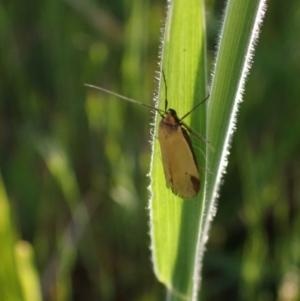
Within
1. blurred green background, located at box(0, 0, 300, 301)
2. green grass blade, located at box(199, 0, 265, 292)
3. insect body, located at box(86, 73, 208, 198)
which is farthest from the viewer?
blurred green background, located at box(0, 0, 300, 301)

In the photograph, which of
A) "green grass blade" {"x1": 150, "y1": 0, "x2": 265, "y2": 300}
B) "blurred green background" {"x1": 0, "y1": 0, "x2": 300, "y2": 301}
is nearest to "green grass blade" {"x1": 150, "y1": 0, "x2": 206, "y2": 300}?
"green grass blade" {"x1": 150, "y1": 0, "x2": 265, "y2": 300}

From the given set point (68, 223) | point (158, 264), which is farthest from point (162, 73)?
point (68, 223)

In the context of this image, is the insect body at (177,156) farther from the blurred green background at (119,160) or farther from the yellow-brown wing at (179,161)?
the blurred green background at (119,160)

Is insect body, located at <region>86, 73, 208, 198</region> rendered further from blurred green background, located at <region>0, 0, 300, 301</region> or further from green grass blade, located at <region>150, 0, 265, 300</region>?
blurred green background, located at <region>0, 0, 300, 301</region>

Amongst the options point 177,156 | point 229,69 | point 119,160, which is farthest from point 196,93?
point 119,160

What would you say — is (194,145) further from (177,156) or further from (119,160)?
(119,160)

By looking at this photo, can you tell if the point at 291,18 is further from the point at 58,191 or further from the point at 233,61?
the point at 233,61

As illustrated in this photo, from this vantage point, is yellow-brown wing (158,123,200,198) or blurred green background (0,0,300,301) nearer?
yellow-brown wing (158,123,200,198)
